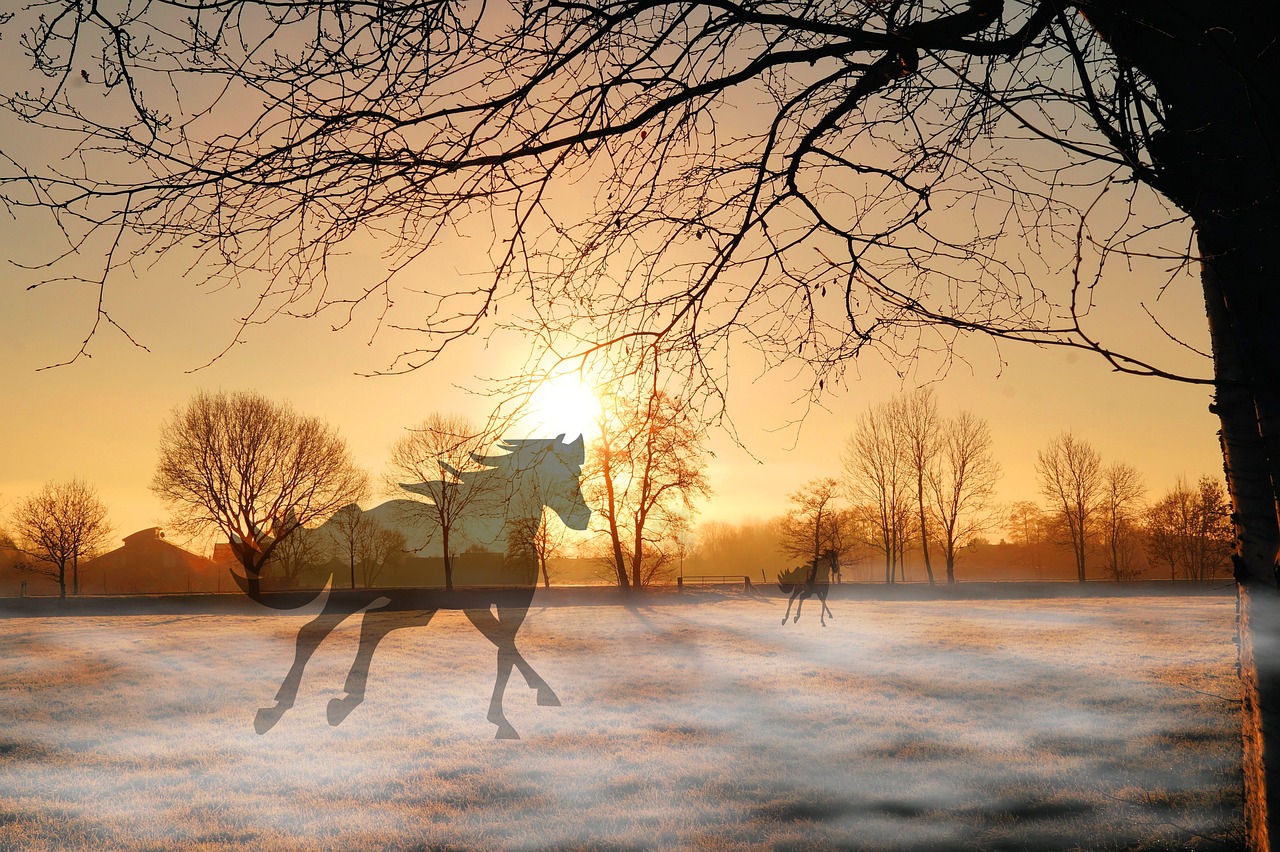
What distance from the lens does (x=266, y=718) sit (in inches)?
406

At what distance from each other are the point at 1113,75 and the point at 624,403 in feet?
8.03

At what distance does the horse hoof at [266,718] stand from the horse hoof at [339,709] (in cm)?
62

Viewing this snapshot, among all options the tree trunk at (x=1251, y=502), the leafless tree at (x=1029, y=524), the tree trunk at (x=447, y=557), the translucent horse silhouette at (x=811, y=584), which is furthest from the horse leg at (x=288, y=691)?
the leafless tree at (x=1029, y=524)

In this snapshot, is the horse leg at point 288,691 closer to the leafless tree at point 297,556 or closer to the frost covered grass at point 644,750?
the frost covered grass at point 644,750

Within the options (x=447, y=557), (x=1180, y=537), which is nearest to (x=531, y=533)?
(x=447, y=557)

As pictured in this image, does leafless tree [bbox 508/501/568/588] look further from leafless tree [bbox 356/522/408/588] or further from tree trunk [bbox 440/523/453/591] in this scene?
leafless tree [bbox 356/522/408/588]

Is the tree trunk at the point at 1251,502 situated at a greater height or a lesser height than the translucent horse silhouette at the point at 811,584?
greater

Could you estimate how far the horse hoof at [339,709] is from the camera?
10.4 m

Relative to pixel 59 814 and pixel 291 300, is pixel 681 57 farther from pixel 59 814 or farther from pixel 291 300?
pixel 59 814

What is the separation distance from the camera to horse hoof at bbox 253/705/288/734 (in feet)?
32.8

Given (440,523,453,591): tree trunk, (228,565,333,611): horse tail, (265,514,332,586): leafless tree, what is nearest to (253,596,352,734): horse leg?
(228,565,333,611): horse tail

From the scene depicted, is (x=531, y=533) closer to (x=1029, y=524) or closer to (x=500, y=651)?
(x=500, y=651)

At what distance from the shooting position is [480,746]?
9.14 metres

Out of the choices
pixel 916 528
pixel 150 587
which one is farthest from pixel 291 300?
pixel 150 587
